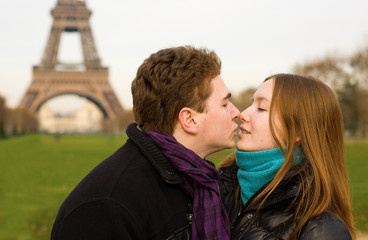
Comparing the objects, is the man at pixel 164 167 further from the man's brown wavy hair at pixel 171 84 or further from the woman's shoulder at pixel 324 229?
the woman's shoulder at pixel 324 229

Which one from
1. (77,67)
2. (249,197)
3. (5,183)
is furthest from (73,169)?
(77,67)

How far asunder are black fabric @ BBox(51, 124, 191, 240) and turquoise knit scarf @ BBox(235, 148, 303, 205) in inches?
16.1

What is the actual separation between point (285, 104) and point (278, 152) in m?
0.24

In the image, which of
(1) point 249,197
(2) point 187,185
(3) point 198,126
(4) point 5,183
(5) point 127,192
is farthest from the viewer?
(4) point 5,183

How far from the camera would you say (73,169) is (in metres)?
14.5

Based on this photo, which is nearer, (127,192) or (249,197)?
(127,192)

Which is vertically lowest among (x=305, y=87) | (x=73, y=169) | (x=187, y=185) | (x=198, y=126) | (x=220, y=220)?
(x=73, y=169)

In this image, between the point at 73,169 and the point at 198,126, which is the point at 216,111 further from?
the point at 73,169

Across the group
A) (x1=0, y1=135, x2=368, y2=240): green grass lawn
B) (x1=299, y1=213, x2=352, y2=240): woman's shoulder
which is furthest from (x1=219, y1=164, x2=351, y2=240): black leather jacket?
(x1=0, y1=135, x2=368, y2=240): green grass lawn

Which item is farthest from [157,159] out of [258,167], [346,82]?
[346,82]

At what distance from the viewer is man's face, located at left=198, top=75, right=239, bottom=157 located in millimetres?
2082

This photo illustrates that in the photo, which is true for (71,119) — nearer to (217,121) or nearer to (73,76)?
(73,76)

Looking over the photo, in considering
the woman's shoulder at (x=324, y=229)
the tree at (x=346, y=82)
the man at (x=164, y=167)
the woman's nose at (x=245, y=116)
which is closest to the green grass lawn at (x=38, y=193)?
the woman's nose at (x=245, y=116)

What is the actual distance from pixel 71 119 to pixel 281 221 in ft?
406
